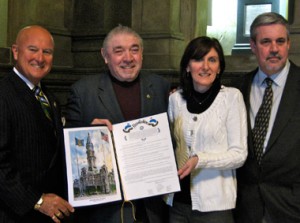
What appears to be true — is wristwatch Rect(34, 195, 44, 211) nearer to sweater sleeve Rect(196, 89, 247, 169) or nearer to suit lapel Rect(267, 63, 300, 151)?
sweater sleeve Rect(196, 89, 247, 169)

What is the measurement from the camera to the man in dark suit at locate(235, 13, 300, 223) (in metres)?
3.08

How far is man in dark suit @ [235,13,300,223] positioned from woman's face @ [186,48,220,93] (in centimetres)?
35

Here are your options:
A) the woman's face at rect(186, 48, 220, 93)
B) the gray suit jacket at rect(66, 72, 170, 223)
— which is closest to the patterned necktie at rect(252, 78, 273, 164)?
the woman's face at rect(186, 48, 220, 93)

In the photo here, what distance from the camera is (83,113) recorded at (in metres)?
3.37

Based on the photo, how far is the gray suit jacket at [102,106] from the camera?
10.8ft

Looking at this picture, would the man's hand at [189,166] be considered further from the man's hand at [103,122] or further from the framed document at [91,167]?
the man's hand at [103,122]

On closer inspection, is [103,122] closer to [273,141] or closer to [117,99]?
[117,99]

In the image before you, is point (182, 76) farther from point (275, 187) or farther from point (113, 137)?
point (275, 187)

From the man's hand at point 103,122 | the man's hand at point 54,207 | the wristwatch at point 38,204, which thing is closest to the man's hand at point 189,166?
the man's hand at point 103,122

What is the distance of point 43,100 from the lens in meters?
3.15

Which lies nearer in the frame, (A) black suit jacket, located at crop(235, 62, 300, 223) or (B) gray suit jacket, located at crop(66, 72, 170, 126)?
(A) black suit jacket, located at crop(235, 62, 300, 223)

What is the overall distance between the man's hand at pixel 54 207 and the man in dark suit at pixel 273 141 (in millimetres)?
1100

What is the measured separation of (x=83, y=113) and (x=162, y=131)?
59 centimetres

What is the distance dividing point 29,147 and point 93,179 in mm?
413
